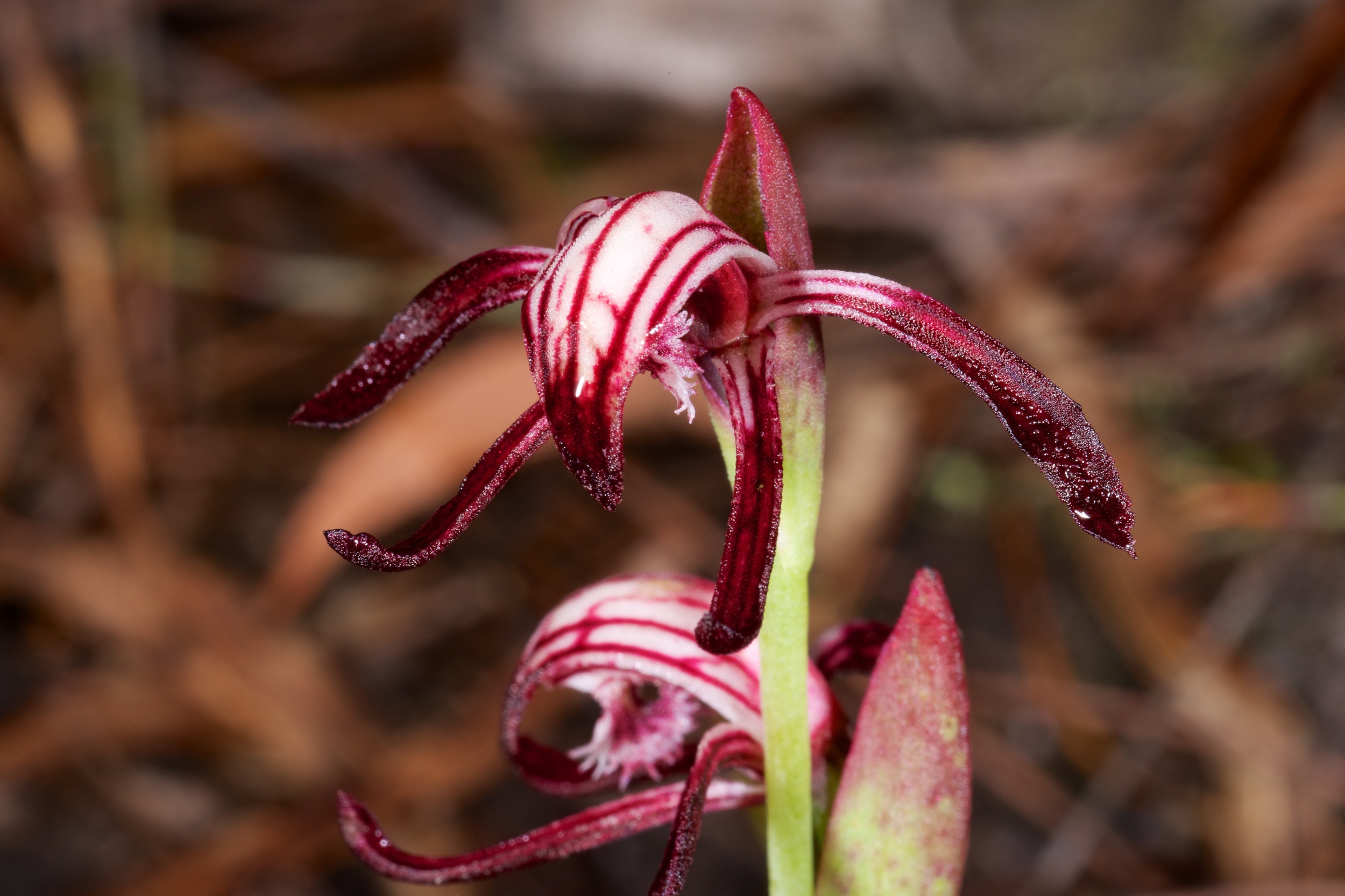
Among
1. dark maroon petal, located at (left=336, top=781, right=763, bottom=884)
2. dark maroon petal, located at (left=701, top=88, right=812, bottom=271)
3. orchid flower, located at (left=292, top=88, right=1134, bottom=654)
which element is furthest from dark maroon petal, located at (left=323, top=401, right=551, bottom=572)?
dark maroon petal, located at (left=336, top=781, right=763, bottom=884)

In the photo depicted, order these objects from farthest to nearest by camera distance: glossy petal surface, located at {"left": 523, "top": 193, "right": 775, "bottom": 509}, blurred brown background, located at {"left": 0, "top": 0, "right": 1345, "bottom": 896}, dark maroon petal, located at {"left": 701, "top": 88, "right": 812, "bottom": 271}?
blurred brown background, located at {"left": 0, "top": 0, "right": 1345, "bottom": 896}, dark maroon petal, located at {"left": 701, "top": 88, "right": 812, "bottom": 271}, glossy petal surface, located at {"left": 523, "top": 193, "right": 775, "bottom": 509}

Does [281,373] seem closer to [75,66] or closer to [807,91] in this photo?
[75,66]

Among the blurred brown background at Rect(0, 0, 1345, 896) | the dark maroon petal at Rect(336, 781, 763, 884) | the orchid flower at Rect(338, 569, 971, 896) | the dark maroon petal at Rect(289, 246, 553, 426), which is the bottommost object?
the dark maroon petal at Rect(336, 781, 763, 884)

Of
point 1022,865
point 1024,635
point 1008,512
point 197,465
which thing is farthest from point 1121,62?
point 197,465

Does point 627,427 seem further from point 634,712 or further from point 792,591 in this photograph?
point 792,591

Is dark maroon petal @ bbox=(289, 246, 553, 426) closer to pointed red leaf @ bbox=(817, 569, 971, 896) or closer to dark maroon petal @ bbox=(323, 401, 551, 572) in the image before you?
dark maroon petal @ bbox=(323, 401, 551, 572)
